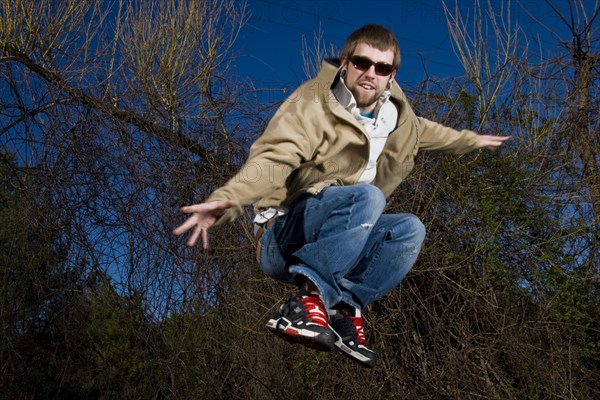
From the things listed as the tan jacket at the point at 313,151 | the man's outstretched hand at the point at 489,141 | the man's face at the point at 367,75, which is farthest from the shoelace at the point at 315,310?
the man's outstretched hand at the point at 489,141

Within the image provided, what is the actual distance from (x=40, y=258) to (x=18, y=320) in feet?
1.97

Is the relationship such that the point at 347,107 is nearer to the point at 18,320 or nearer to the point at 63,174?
the point at 63,174

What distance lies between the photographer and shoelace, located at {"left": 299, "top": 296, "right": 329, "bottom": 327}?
92.1 inches

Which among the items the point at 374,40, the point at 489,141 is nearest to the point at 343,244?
the point at 374,40

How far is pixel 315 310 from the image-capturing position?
2.37 m

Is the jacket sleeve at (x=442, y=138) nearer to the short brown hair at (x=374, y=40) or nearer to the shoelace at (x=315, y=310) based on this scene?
the short brown hair at (x=374, y=40)

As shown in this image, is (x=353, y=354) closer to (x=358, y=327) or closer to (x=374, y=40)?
(x=358, y=327)

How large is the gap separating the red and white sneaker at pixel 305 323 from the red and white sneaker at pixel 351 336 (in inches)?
6.5

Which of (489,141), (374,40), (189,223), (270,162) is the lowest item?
(189,223)

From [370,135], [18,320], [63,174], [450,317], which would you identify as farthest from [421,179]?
[18,320]

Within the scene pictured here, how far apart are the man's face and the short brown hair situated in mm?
16

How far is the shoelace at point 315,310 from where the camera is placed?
2339 millimetres

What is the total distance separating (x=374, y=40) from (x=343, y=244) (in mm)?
777

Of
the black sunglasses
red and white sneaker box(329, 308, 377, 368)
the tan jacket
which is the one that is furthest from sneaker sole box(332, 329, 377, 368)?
the black sunglasses
